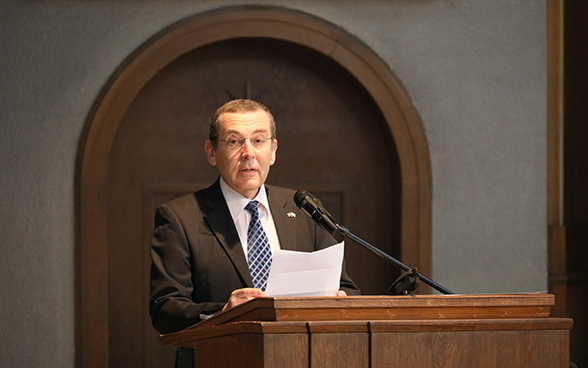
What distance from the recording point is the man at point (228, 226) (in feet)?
8.04

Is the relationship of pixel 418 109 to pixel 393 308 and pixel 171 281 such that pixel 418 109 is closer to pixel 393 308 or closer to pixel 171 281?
pixel 171 281

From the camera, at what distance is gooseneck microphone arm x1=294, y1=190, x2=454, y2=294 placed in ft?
6.60

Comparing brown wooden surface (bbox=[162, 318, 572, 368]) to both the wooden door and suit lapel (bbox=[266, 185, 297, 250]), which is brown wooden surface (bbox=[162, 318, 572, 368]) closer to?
suit lapel (bbox=[266, 185, 297, 250])

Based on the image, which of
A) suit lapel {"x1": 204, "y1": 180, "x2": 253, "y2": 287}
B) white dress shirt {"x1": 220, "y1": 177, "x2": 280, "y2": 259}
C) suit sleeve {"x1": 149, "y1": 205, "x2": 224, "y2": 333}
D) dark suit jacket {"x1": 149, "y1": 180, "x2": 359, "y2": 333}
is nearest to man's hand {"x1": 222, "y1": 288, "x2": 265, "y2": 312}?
suit sleeve {"x1": 149, "y1": 205, "x2": 224, "y2": 333}

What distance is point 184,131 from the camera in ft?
14.1

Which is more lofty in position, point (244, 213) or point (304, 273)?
point (244, 213)

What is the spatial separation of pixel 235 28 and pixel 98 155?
43.3 inches

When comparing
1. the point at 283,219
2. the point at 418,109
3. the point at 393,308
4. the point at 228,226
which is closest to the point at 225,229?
the point at 228,226

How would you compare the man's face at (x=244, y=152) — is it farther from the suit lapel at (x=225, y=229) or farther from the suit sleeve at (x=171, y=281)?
the suit sleeve at (x=171, y=281)

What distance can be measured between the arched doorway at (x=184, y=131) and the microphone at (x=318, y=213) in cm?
213

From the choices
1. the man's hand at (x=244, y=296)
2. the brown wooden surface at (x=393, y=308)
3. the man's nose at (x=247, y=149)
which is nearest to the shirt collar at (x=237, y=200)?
the man's nose at (x=247, y=149)

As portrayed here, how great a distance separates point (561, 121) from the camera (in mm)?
4367

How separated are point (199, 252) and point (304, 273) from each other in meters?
0.73

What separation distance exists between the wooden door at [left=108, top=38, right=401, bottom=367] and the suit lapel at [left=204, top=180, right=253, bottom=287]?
65.6 inches
